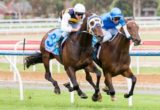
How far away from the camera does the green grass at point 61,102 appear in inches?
380

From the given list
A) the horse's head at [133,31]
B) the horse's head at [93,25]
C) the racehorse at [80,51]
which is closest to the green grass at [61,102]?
the racehorse at [80,51]

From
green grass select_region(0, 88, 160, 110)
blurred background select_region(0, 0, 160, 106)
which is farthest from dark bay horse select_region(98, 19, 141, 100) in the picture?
blurred background select_region(0, 0, 160, 106)

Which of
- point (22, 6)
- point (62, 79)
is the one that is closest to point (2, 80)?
point (62, 79)

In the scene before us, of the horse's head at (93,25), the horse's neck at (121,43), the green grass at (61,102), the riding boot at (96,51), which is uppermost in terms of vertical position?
the horse's head at (93,25)

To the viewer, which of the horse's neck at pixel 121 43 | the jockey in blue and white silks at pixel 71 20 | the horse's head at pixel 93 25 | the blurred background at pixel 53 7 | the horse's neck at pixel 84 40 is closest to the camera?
the horse's head at pixel 93 25

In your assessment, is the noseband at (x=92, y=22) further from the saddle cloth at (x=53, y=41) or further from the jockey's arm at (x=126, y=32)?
the saddle cloth at (x=53, y=41)

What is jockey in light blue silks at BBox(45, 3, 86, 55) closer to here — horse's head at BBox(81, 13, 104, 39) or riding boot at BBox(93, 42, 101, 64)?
horse's head at BBox(81, 13, 104, 39)

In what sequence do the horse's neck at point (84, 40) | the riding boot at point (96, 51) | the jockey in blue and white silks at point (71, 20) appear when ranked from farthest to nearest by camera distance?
the riding boot at point (96, 51) → the jockey in blue and white silks at point (71, 20) → the horse's neck at point (84, 40)

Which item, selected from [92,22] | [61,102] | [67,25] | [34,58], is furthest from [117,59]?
[34,58]

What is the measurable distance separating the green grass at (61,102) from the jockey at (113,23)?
115 centimetres

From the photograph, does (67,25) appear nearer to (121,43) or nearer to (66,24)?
(66,24)

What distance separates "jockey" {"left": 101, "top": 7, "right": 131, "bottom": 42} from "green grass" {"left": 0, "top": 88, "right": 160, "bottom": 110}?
1.15 m

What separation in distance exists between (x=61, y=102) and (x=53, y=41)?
1.10 metres

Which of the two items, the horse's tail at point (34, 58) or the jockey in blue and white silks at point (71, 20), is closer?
the jockey in blue and white silks at point (71, 20)
